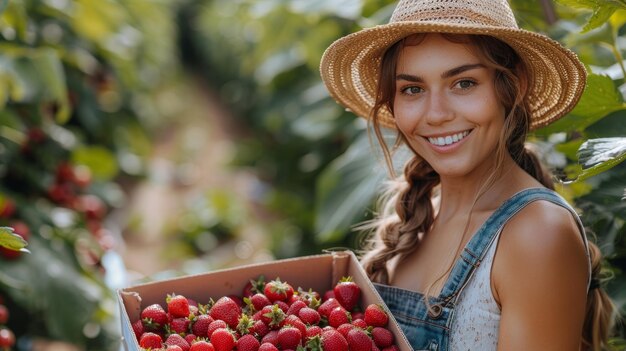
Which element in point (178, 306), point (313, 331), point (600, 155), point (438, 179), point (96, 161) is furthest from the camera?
point (96, 161)

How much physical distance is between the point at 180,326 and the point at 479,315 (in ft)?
2.08

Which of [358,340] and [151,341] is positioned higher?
[151,341]

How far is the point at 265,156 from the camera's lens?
243 inches

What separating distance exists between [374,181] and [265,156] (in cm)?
329

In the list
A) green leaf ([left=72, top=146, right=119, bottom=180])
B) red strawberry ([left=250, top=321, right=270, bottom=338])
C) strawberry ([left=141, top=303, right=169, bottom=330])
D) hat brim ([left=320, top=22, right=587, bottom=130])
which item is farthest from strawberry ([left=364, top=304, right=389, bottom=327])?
green leaf ([left=72, top=146, right=119, bottom=180])

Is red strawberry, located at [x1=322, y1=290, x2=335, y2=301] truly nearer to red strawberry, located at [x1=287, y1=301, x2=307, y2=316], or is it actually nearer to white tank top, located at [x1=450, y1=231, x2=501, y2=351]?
red strawberry, located at [x1=287, y1=301, x2=307, y2=316]

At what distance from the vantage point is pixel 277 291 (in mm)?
1742

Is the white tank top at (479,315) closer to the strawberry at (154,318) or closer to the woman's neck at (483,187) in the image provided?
the woman's neck at (483,187)

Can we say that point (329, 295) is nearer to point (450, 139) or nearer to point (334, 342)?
point (334, 342)

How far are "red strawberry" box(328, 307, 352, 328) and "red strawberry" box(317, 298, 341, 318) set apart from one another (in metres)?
0.03

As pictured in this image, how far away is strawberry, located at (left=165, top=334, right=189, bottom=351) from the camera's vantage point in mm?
1570

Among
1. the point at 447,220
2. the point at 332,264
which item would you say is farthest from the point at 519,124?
the point at 332,264

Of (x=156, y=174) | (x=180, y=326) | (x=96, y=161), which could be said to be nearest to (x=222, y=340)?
(x=180, y=326)

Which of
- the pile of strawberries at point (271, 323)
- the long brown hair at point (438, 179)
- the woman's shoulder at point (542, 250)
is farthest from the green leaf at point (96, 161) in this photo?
the woman's shoulder at point (542, 250)
